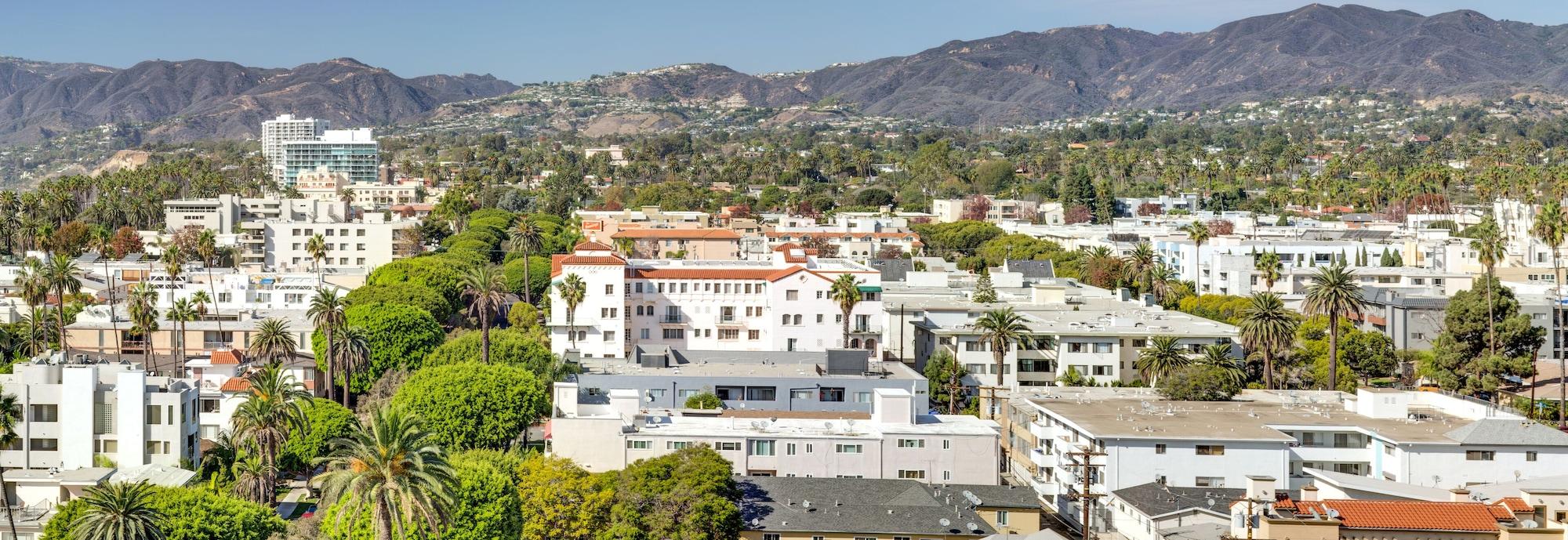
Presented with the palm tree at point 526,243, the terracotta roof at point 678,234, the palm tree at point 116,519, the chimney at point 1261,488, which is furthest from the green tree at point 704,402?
the terracotta roof at point 678,234

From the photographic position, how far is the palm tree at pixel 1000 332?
77.4 m

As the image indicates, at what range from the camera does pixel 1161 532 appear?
50.1 meters

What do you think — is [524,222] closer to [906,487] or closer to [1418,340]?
[1418,340]

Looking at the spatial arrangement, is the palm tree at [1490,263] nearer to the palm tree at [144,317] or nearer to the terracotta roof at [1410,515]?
the terracotta roof at [1410,515]

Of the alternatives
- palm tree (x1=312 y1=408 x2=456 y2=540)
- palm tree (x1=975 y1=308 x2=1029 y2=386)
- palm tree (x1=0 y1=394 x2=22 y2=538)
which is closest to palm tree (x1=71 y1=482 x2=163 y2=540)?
palm tree (x1=312 y1=408 x2=456 y2=540)

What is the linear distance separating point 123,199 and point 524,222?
229 ft

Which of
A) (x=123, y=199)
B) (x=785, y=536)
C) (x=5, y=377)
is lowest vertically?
(x=785, y=536)

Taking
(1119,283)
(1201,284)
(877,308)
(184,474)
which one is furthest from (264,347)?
(1201,284)

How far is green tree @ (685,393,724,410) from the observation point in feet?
218

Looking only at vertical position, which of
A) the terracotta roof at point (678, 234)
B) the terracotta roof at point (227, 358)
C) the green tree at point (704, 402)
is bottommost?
the green tree at point (704, 402)

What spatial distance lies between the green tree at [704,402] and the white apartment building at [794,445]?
493 cm

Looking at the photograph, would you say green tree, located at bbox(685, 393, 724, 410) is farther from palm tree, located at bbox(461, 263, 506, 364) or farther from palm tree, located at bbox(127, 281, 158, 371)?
palm tree, located at bbox(127, 281, 158, 371)

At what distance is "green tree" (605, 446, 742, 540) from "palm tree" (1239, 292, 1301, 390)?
1287 inches

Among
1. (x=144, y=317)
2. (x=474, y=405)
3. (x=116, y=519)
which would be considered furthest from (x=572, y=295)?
(x=116, y=519)
